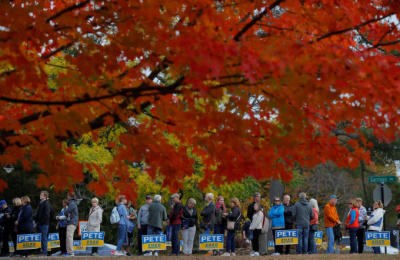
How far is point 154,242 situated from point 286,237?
12.6ft

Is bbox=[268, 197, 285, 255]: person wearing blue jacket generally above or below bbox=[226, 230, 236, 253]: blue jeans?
above

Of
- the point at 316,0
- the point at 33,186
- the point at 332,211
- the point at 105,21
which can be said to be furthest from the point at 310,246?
the point at 33,186

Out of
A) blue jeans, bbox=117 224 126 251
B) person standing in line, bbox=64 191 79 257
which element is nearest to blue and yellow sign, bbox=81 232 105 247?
person standing in line, bbox=64 191 79 257

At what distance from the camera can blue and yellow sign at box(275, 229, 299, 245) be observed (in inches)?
591

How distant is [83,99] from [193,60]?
160cm

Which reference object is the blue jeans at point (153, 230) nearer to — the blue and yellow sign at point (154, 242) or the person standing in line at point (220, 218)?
the blue and yellow sign at point (154, 242)

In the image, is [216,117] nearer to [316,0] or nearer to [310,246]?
[316,0]

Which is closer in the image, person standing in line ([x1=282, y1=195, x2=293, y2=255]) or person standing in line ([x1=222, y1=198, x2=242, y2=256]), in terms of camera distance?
person standing in line ([x1=222, y1=198, x2=242, y2=256])

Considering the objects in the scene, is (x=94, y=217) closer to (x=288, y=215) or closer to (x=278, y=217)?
(x=278, y=217)

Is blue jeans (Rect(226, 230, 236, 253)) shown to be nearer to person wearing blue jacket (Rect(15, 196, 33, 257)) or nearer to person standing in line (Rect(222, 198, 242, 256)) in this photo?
person standing in line (Rect(222, 198, 242, 256))

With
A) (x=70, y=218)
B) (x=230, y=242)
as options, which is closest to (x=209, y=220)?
(x=230, y=242)

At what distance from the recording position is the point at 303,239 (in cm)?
1542

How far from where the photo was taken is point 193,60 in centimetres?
449

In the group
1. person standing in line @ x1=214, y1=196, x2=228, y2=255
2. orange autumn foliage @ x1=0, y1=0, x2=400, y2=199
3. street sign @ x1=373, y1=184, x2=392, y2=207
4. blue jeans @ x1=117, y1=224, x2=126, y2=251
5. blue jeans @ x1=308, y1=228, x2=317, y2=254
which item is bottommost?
blue jeans @ x1=308, y1=228, x2=317, y2=254
